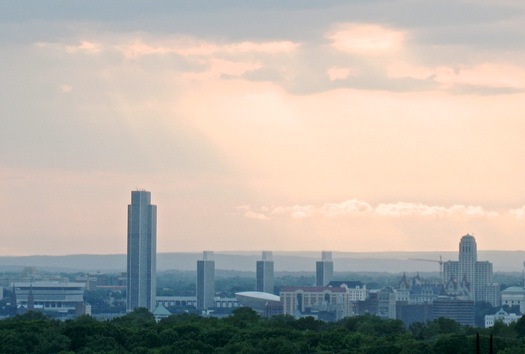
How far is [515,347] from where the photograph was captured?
121 m

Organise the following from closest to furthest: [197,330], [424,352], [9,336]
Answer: [424,352] < [9,336] < [197,330]

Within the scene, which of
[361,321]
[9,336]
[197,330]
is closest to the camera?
[9,336]

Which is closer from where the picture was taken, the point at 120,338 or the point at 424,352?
the point at 424,352

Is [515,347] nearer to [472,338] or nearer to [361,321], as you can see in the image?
[472,338]

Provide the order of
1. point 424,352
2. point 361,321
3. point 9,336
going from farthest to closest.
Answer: point 361,321 < point 9,336 < point 424,352

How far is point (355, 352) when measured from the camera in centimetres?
12525

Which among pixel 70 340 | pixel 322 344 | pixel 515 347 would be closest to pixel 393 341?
pixel 322 344

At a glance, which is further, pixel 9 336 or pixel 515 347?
pixel 9 336

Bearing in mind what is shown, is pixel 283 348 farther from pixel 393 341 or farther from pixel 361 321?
pixel 361 321

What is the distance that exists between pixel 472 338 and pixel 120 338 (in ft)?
102

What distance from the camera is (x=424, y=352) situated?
4764 inches

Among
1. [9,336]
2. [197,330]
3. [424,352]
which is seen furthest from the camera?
[197,330]

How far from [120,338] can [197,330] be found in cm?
839

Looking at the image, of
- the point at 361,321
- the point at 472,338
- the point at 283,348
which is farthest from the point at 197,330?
the point at 361,321
